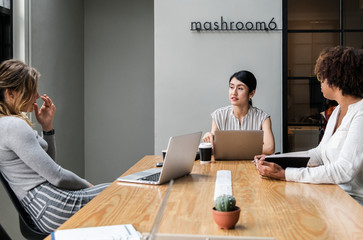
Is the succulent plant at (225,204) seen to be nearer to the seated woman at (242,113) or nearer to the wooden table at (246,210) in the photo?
the wooden table at (246,210)

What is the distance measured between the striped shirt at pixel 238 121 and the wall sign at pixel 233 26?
1103mm

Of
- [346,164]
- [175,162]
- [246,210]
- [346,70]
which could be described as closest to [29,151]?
[175,162]

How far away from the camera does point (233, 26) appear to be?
402cm

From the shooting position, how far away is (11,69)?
1938mm

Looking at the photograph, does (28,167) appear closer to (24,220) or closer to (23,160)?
(23,160)

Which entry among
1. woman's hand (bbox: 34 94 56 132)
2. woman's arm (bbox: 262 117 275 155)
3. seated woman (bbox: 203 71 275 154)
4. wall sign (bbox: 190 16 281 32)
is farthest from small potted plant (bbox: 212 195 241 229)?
wall sign (bbox: 190 16 281 32)

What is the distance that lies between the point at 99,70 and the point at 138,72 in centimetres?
53

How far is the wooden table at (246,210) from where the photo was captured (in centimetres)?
113

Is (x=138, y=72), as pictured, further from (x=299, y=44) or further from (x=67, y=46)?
(x=299, y=44)

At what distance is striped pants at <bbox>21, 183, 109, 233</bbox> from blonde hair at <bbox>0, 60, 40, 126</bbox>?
0.41 meters

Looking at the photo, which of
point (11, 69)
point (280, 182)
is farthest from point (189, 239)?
point (11, 69)

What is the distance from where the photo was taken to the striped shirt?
3226mm

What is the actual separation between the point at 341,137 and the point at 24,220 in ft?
5.44

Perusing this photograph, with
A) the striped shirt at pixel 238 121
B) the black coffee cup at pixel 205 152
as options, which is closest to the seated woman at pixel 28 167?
the black coffee cup at pixel 205 152
